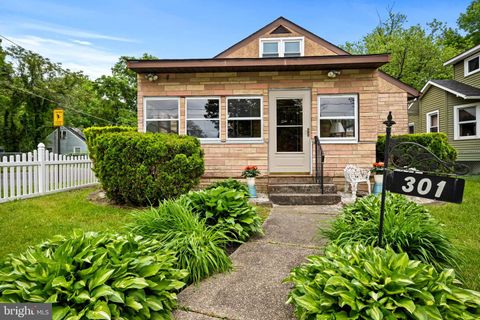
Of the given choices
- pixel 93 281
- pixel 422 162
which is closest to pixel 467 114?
pixel 422 162

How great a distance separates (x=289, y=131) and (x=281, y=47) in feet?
17.8

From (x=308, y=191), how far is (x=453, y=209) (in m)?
2.68

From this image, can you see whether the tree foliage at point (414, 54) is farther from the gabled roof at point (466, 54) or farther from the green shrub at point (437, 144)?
the green shrub at point (437, 144)

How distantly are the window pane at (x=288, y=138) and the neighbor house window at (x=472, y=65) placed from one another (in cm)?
1142

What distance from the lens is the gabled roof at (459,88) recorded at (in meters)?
12.1

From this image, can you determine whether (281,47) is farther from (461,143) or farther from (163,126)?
(461,143)

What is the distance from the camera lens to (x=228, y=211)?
3430 millimetres

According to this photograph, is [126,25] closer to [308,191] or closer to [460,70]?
[308,191]

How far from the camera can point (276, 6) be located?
14.0 m

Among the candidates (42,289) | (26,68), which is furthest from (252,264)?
(26,68)

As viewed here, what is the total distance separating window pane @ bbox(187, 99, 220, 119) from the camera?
294 inches

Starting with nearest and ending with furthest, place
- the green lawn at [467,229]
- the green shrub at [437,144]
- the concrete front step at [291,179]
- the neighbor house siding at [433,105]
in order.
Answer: the green lawn at [467,229] < the concrete front step at [291,179] < the green shrub at [437,144] < the neighbor house siding at [433,105]

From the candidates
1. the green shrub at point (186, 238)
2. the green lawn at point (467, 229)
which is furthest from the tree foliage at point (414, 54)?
the green shrub at point (186, 238)

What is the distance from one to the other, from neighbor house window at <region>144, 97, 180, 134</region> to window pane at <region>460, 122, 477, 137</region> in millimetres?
13229
